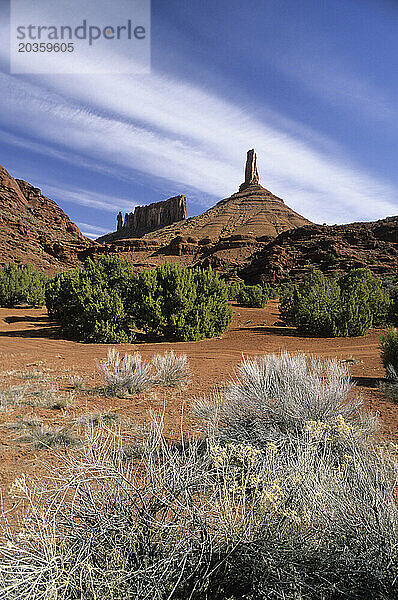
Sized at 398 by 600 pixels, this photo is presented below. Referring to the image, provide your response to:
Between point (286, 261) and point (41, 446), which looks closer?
point (41, 446)

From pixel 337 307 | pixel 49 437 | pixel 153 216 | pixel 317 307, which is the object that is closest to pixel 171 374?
pixel 49 437

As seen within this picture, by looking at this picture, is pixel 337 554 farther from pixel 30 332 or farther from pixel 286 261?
pixel 286 261

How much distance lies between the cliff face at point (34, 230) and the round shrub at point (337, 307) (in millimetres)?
43765

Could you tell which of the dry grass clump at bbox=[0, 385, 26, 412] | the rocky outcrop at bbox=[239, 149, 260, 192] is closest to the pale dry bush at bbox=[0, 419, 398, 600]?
the dry grass clump at bbox=[0, 385, 26, 412]

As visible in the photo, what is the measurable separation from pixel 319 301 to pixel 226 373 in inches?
375

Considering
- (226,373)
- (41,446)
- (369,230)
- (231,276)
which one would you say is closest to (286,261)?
(231,276)

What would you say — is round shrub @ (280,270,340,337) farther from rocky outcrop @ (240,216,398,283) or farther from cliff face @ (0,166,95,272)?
cliff face @ (0,166,95,272)

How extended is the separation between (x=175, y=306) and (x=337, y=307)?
22.7 feet

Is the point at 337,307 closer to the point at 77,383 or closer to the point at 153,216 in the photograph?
the point at 77,383

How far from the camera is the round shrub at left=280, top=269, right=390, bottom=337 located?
15391 mm

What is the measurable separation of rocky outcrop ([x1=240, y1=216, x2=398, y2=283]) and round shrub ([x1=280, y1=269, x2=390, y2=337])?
26.1 meters

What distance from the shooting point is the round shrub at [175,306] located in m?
14.4

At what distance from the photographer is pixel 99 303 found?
579 inches

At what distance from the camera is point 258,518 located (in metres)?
1.94
